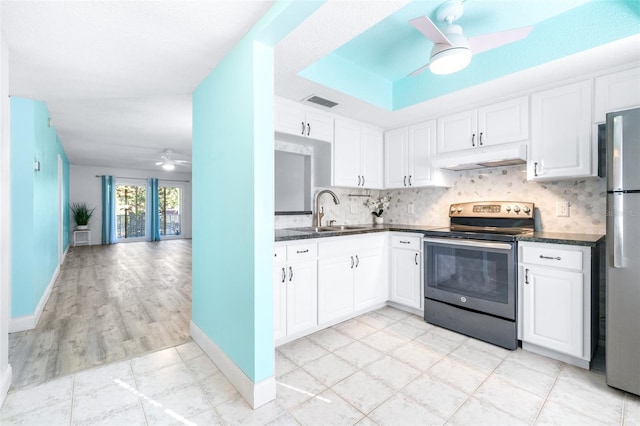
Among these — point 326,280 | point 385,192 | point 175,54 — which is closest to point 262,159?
point 175,54

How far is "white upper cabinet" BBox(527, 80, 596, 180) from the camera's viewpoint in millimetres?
2281

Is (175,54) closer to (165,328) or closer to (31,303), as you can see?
(165,328)

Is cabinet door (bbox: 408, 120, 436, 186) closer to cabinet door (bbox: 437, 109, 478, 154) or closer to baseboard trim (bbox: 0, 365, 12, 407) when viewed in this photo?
cabinet door (bbox: 437, 109, 478, 154)

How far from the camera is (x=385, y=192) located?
161 inches

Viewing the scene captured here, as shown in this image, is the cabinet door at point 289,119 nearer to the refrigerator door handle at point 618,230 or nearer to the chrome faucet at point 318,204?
the chrome faucet at point 318,204

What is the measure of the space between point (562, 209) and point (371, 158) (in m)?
1.88

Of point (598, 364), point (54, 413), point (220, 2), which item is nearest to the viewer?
point (220, 2)

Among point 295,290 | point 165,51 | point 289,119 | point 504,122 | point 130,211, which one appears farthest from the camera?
point 130,211

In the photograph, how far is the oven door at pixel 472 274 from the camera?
2371 mm

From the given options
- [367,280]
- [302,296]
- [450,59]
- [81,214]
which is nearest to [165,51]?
[450,59]

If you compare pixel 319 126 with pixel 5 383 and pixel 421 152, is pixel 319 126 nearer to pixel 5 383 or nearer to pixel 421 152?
pixel 421 152

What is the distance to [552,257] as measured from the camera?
219 cm

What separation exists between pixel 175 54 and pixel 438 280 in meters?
2.77

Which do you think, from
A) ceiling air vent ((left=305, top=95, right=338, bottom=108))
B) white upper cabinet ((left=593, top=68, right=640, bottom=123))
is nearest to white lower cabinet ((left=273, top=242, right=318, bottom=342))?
ceiling air vent ((left=305, top=95, right=338, bottom=108))
